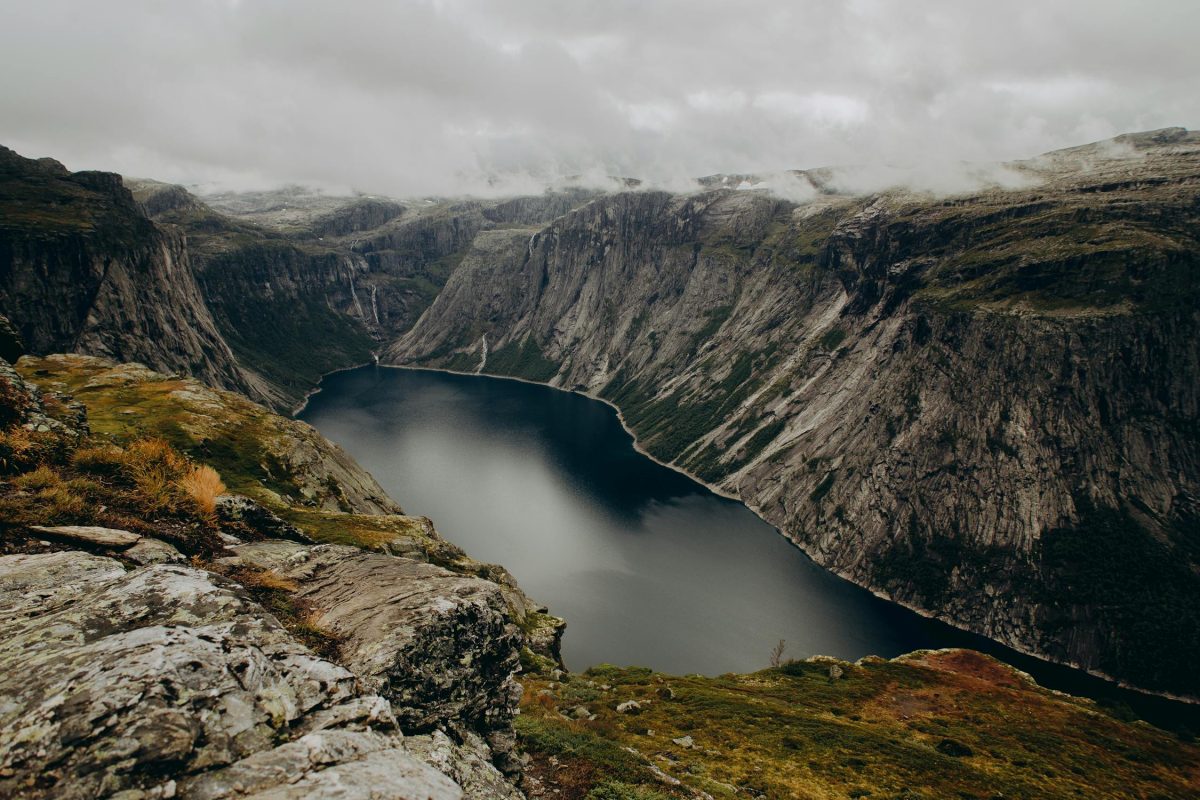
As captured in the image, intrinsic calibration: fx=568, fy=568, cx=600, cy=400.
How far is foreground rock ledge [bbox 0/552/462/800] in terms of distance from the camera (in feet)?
29.7

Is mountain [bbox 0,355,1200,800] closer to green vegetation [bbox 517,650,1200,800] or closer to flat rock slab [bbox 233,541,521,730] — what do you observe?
flat rock slab [bbox 233,541,521,730]

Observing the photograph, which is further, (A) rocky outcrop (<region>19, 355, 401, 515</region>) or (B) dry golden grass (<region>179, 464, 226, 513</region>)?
(A) rocky outcrop (<region>19, 355, 401, 515</region>)

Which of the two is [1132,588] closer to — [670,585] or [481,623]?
[670,585]

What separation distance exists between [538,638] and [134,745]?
170ft

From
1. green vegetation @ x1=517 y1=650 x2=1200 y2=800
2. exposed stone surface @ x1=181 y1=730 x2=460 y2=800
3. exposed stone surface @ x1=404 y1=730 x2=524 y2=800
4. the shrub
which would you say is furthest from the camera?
green vegetation @ x1=517 y1=650 x2=1200 y2=800

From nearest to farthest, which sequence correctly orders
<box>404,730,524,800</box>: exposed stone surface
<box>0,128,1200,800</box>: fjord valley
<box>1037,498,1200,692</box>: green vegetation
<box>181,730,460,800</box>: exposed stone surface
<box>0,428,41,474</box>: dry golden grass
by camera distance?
<box>181,730,460,800</box>: exposed stone surface
<box>0,128,1200,800</box>: fjord valley
<box>404,730,524,800</box>: exposed stone surface
<box>0,428,41,474</box>: dry golden grass
<box>1037,498,1200,692</box>: green vegetation

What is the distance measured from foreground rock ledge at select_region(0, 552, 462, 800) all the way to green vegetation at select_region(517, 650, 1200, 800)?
14.8 m

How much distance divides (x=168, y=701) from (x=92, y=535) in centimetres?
893

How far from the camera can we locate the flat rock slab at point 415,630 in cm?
1736

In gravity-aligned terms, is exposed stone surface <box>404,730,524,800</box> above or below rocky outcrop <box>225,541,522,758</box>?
below

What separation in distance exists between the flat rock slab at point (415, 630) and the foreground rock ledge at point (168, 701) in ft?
12.1

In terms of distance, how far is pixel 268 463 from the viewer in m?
58.1

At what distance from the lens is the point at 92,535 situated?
16109mm

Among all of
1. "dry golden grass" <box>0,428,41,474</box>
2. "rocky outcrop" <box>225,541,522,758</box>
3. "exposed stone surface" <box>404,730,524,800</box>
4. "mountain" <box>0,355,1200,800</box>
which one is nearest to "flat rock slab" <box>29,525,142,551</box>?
"mountain" <box>0,355,1200,800</box>
